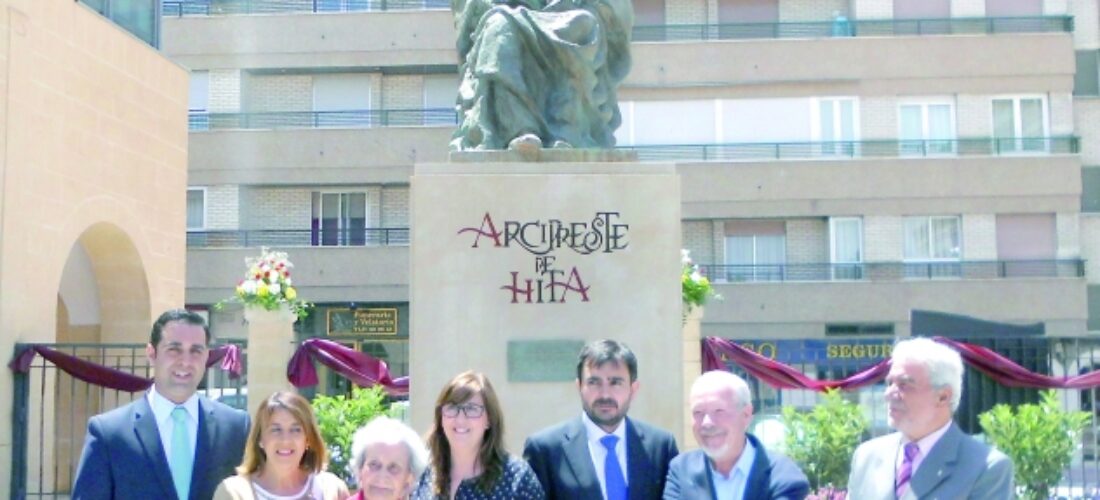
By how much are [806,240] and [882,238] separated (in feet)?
5.47

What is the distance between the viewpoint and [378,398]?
12383mm

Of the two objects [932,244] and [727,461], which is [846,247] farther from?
[727,461]

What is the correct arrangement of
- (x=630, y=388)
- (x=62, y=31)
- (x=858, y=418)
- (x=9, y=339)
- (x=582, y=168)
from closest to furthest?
1. (x=630, y=388)
2. (x=582, y=168)
3. (x=858, y=418)
4. (x=9, y=339)
5. (x=62, y=31)

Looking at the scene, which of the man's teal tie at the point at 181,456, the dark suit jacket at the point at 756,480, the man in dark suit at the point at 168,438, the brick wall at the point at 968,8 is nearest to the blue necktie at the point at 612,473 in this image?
the dark suit jacket at the point at 756,480

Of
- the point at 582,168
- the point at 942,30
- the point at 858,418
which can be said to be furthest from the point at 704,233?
the point at 582,168

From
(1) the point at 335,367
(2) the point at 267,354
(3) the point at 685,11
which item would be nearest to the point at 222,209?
(3) the point at 685,11

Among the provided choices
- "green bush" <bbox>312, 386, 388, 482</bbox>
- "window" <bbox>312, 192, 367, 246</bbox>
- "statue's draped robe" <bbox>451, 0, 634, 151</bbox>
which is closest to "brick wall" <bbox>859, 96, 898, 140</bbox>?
"window" <bbox>312, 192, 367, 246</bbox>

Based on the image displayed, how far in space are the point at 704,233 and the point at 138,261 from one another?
56.7 feet

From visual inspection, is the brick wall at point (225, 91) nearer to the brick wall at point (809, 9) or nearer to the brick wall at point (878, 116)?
the brick wall at point (809, 9)

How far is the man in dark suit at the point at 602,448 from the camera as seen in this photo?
17.3 ft

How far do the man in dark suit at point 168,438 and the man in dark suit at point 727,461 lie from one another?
175 centimetres

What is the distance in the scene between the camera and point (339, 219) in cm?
3272

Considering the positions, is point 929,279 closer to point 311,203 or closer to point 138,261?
point 311,203

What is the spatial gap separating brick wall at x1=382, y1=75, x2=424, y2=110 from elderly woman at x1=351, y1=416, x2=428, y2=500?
28.1 meters
